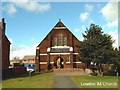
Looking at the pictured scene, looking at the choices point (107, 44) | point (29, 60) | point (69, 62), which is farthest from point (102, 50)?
point (29, 60)

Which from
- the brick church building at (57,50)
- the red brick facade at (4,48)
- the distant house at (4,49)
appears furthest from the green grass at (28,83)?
the brick church building at (57,50)

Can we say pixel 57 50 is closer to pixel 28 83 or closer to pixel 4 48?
pixel 4 48

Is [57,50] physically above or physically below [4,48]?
above

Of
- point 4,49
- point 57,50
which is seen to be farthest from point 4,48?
point 57,50

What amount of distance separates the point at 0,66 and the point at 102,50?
659 inches

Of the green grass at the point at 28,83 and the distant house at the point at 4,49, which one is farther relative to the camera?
the distant house at the point at 4,49

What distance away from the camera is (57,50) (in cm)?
6047

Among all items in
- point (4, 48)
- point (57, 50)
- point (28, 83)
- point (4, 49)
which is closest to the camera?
point (28, 83)

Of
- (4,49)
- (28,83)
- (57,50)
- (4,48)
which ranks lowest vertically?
(28,83)

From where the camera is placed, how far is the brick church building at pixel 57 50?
59719mm

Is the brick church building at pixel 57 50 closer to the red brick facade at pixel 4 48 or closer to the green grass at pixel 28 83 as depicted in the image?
the red brick facade at pixel 4 48

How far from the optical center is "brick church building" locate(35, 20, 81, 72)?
59.7m

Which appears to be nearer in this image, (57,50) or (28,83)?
(28,83)

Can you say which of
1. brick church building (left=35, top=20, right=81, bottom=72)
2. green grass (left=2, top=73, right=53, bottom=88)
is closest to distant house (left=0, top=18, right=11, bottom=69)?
green grass (left=2, top=73, right=53, bottom=88)
